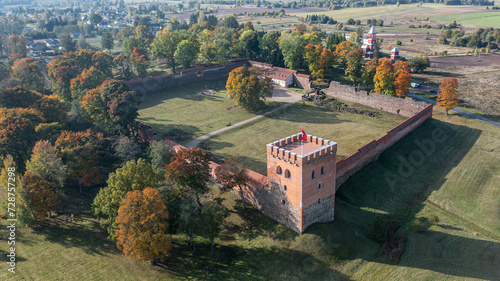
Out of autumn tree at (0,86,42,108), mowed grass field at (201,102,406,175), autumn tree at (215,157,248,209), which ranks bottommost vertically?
mowed grass field at (201,102,406,175)

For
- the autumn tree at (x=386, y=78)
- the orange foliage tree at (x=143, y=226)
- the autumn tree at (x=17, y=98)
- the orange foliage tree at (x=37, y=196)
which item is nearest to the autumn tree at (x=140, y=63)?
the autumn tree at (x=17, y=98)

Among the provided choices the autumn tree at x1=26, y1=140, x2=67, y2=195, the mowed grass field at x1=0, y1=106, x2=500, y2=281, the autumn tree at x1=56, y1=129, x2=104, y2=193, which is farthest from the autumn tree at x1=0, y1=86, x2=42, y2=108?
the mowed grass field at x1=0, y1=106, x2=500, y2=281

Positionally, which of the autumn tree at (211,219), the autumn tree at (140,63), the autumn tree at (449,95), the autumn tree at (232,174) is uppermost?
the autumn tree at (140,63)

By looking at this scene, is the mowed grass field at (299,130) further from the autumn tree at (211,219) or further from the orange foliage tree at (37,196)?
the orange foliage tree at (37,196)

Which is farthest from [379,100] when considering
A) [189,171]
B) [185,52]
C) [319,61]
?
[185,52]

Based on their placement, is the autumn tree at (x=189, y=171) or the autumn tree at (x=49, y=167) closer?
the autumn tree at (x=189, y=171)

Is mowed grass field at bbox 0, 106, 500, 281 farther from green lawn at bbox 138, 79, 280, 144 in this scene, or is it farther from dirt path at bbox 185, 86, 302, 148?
green lawn at bbox 138, 79, 280, 144

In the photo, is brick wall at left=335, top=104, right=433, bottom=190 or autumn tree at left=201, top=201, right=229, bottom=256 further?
brick wall at left=335, top=104, right=433, bottom=190

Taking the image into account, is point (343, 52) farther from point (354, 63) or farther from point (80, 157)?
point (80, 157)
